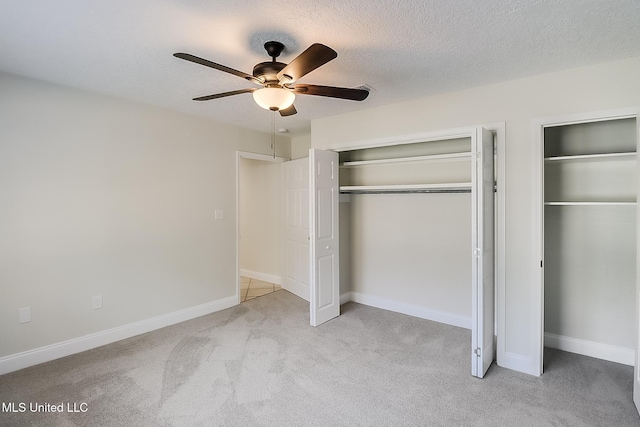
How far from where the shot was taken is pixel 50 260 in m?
2.88

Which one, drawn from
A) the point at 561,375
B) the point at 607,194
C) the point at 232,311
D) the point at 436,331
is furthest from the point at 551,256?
the point at 232,311

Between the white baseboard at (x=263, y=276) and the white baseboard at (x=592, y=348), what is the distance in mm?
3660

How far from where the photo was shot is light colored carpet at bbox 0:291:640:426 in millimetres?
2111

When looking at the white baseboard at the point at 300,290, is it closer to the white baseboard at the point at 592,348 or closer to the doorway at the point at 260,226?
the doorway at the point at 260,226

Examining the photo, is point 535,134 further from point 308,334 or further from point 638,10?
point 308,334

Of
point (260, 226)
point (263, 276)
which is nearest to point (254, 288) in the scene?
point (263, 276)

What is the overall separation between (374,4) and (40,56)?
7.77 ft

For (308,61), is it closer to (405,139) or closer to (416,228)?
(405,139)

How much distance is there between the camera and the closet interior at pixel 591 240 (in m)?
2.75

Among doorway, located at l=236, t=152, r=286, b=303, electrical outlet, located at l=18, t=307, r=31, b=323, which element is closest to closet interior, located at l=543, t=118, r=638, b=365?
doorway, located at l=236, t=152, r=286, b=303

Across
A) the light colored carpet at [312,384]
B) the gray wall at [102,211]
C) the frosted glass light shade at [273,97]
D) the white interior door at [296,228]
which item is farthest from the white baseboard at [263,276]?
the frosted glass light shade at [273,97]

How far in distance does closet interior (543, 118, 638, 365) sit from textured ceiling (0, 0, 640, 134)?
2.59ft

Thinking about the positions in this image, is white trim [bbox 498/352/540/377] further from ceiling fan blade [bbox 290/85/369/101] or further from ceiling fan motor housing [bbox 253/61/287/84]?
ceiling fan motor housing [bbox 253/61/287/84]

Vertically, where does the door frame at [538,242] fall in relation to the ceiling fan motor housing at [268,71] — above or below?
below
